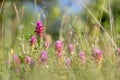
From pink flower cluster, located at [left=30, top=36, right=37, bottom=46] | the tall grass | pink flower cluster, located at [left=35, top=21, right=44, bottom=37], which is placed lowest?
the tall grass

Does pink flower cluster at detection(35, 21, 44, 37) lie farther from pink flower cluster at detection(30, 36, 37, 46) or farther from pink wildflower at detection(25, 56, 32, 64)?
pink wildflower at detection(25, 56, 32, 64)

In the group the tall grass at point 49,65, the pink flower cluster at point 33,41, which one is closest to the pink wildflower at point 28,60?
the tall grass at point 49,65

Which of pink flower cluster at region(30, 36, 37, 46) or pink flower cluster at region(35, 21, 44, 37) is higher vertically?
pink flower cluster at region(35, 21, 44, 37)

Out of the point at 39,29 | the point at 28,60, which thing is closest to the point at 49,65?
the point at 28,60

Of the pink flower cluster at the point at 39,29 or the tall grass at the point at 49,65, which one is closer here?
the tall grass at the point at 49,65

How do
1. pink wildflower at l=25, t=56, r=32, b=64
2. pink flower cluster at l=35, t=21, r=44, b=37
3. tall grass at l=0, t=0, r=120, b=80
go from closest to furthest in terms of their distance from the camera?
1. tall grass at l=0, t=0, r=120, b=80
2. pink wildflower at l=25, t=56, r=32, b=64
3. pink flower cluster at l=35, t=21, r=44, b=37

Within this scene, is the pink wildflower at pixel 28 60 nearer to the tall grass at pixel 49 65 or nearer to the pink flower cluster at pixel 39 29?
the tall grass at pixel 49 65

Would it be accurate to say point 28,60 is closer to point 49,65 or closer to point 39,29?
point 49,65

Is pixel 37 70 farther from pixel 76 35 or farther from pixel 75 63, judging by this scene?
Answer: pixel 76 35

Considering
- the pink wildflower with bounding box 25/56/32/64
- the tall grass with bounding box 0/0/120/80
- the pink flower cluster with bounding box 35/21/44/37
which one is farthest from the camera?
the pink flower cluster with bounding box 35/21/44/37

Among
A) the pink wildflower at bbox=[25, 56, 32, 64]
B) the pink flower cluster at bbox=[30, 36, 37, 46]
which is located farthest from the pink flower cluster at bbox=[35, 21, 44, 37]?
the pink wildflower at bbox=[25, 56, 32, 64]

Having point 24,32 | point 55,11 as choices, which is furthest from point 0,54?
point 55,11

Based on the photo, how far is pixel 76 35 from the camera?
3096mm

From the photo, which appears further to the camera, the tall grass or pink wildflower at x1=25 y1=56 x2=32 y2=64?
pink wildflower at x1=25 y1=56 x2=32 y2=64
